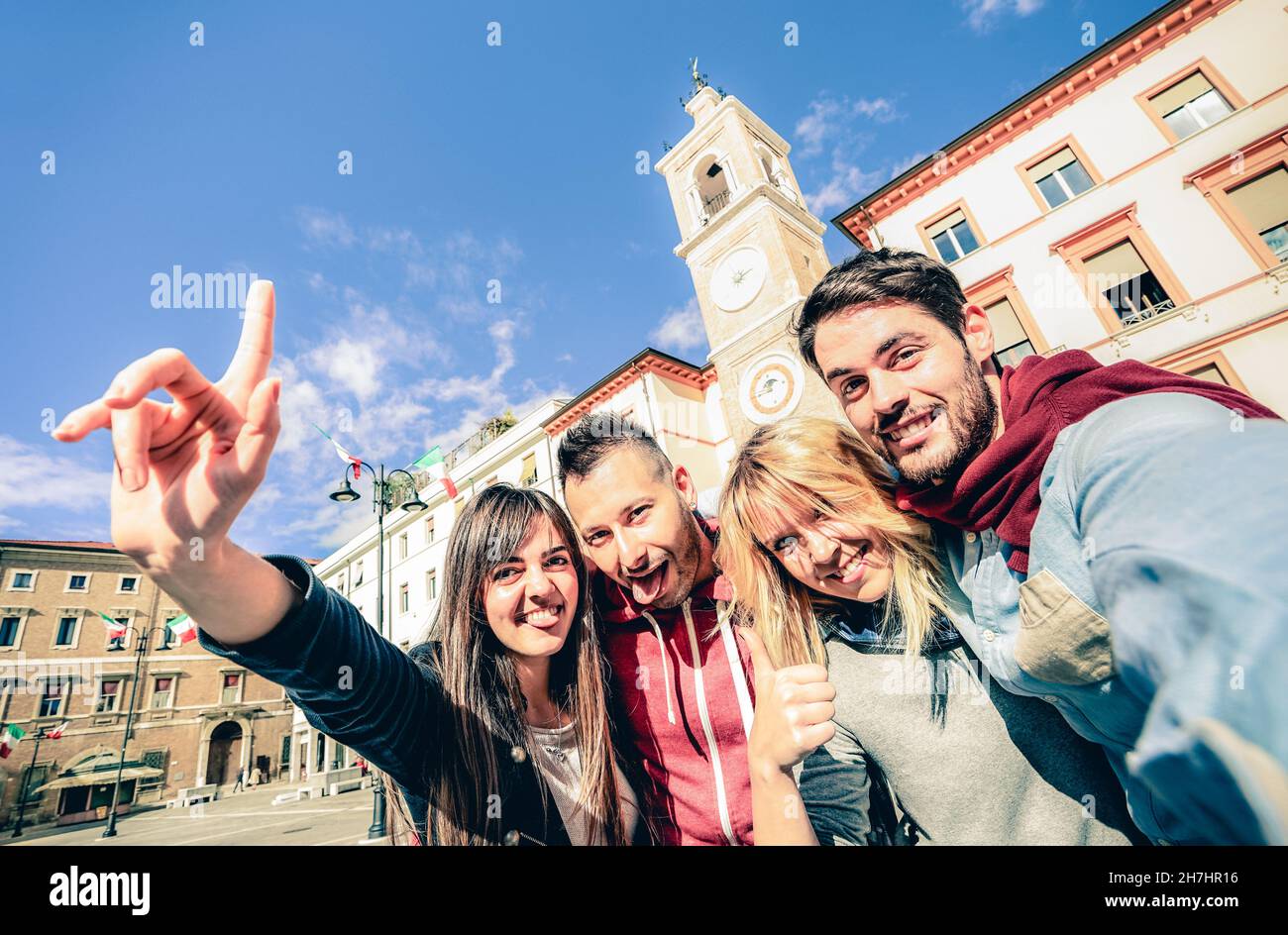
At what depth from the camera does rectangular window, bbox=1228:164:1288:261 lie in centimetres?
631

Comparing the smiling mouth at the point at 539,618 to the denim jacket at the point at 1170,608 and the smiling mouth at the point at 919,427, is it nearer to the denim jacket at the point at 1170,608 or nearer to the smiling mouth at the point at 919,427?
the smiling mouth at the point at 919,427

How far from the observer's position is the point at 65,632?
15.5 meters

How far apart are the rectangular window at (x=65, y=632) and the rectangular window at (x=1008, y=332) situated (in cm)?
2548

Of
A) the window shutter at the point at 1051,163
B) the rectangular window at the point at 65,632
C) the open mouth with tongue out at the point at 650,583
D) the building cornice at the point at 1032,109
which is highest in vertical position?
the building cornice at the point at 1032,109

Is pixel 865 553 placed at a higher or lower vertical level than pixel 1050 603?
higher

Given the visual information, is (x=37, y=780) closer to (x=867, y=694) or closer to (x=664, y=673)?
(x=664, y=673)

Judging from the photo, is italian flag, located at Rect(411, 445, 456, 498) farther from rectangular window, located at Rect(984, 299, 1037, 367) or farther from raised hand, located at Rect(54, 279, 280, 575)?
rectangular window, located at Rect(984, 299, 1037, 367)

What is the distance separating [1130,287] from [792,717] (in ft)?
31.0

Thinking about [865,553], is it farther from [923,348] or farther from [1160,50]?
[1160,50]

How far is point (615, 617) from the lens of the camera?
2.29 m

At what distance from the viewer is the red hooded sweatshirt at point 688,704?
2.04 metres

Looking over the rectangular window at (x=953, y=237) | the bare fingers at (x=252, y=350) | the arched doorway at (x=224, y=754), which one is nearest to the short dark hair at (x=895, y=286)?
the bare fingers at (x=252, y=350)
